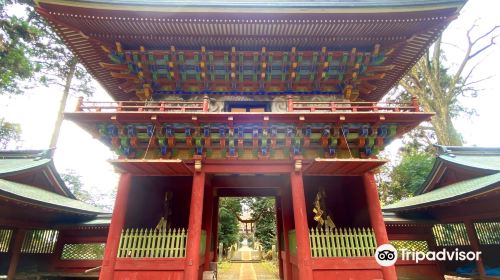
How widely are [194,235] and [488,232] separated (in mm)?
11484

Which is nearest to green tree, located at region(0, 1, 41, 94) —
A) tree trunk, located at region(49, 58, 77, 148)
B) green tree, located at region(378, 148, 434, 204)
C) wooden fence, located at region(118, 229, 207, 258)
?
tree trunk, located at region(49, 58, 77, 148)

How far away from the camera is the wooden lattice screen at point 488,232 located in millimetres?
10383

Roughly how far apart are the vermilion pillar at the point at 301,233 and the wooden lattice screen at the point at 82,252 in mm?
9282

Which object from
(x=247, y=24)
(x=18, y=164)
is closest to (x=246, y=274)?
(x=18, y=164)

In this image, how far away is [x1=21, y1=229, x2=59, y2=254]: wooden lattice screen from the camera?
11.3m

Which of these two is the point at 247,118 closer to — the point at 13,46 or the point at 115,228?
the point at 115,228

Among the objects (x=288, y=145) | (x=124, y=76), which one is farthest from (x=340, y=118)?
(x=124, y=76)

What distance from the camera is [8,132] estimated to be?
22766 mm

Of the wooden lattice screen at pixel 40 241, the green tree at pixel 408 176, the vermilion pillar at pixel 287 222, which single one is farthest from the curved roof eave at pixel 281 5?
the green tree at pixel 408 176

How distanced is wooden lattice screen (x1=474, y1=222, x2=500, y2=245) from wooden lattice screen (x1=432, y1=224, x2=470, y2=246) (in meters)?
0.68

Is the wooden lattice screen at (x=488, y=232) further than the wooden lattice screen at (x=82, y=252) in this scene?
No

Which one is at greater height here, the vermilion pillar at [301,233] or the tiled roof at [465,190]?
the tiled roof at [465,190]

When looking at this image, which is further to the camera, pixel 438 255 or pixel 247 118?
pixel 438 255

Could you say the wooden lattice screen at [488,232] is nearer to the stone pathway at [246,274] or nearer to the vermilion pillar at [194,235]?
the stone pathway at [246,274]
